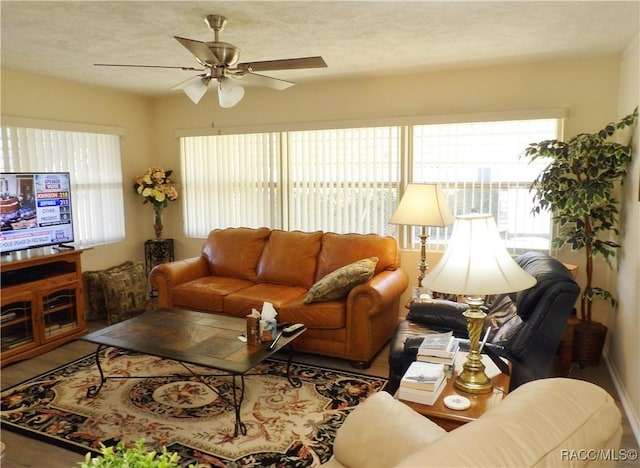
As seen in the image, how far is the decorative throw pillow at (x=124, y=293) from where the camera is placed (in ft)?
15.6

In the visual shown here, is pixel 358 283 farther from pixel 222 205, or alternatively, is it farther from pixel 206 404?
pixel 222 205

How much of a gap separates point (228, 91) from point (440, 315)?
2.08m

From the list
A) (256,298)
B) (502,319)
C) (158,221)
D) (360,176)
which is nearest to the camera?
(502,319)

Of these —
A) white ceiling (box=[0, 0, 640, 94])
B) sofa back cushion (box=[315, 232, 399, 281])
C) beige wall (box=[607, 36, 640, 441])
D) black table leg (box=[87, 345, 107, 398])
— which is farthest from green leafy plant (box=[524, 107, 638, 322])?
black table leg (box=[87, 345, 107, 398])

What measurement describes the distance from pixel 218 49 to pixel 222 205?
3.03 m

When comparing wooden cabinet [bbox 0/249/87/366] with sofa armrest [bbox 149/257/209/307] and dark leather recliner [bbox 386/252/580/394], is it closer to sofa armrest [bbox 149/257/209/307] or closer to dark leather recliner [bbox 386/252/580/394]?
sofa armrest [bbox 149/257/209/307]

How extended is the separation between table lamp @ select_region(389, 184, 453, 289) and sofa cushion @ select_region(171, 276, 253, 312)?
1.61 meters

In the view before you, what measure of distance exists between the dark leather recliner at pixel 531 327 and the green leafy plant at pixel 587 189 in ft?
2.45

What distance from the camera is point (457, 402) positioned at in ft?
6.29

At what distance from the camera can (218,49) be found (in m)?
2.66

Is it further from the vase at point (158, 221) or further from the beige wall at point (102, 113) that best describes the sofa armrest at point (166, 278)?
the vase at point (158, 221)

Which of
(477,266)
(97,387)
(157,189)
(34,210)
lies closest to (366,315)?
(477,266)

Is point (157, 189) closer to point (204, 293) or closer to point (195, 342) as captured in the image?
point (204, 293)

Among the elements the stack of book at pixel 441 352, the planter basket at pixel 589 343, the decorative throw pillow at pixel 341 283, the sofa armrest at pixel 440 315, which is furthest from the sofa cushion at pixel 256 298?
the planter basket at pixel 589 343
